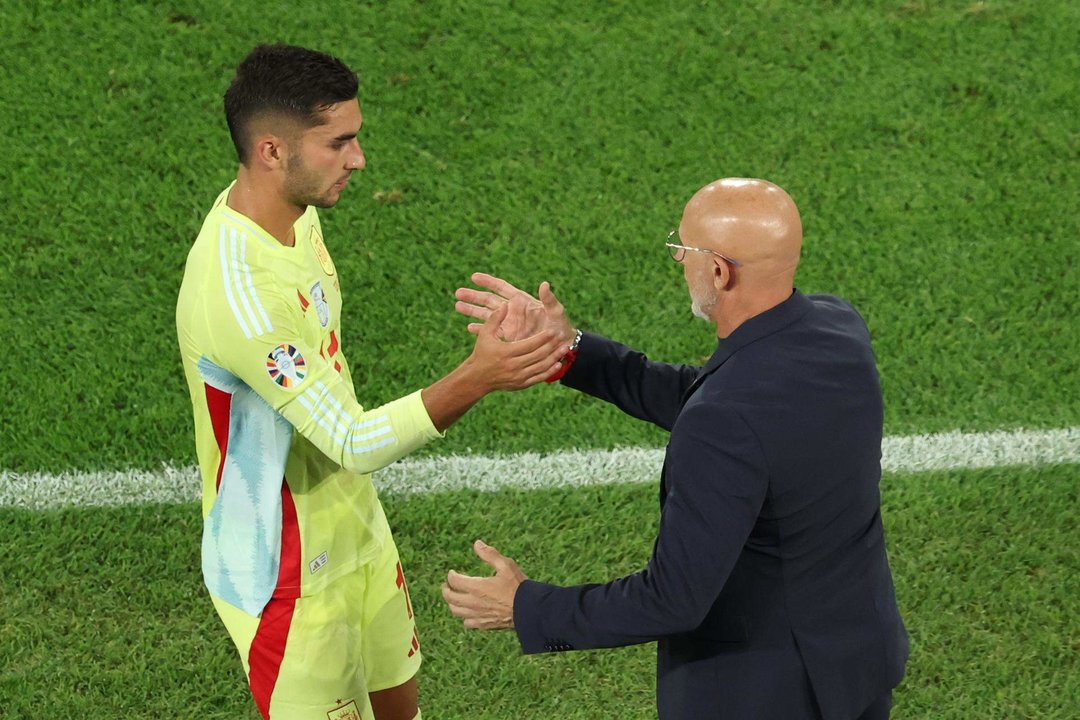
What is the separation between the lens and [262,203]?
10.1 feet

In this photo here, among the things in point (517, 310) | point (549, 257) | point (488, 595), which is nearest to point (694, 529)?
point (488, 595)

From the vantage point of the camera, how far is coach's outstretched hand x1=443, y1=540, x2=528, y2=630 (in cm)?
291

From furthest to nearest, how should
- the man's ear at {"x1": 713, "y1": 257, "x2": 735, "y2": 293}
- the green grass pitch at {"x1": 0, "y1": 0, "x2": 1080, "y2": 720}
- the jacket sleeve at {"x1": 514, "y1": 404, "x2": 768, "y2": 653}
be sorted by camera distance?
the green grass pitch at {"x1": 0, "y1": 0, "x2": 1080, "y2": 720} → the man's ear at {"x1": 713, "y1": 257, "x2": 735, "y2": 293} → the jacket sleeve at {"x1": 514, "y1": 404, "x2": 768, "y2": 653}

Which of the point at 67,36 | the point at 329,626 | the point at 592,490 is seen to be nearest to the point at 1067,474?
the point at 592,490

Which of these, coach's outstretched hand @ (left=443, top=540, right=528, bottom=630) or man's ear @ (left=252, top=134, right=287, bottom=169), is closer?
coach's outstretched hand @ (left=443, top=540, right=528, bottom=630)

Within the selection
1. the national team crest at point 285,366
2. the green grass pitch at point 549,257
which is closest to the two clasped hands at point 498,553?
the national team crest at point 285,366

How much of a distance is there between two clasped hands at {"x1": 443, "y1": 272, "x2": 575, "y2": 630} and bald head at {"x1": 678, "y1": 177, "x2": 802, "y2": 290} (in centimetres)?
57

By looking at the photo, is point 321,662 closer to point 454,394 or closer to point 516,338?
point 454,394

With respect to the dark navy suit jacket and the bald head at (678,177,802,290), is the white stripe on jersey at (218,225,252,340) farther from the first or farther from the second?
the bald head at (678,177,802,290)

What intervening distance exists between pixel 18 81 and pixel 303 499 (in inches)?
152

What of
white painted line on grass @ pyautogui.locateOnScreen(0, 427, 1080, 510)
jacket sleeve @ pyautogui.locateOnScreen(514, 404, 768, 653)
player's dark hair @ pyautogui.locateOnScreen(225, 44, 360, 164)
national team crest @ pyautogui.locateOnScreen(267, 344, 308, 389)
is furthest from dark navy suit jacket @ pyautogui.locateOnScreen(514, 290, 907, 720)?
white painted line on grass @ pyautogui.locateOnScreen(0, 427, 1080, 510)

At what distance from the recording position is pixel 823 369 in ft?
8.90

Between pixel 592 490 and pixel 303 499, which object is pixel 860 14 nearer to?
pixel 592 490

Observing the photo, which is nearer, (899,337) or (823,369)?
(823,369)
